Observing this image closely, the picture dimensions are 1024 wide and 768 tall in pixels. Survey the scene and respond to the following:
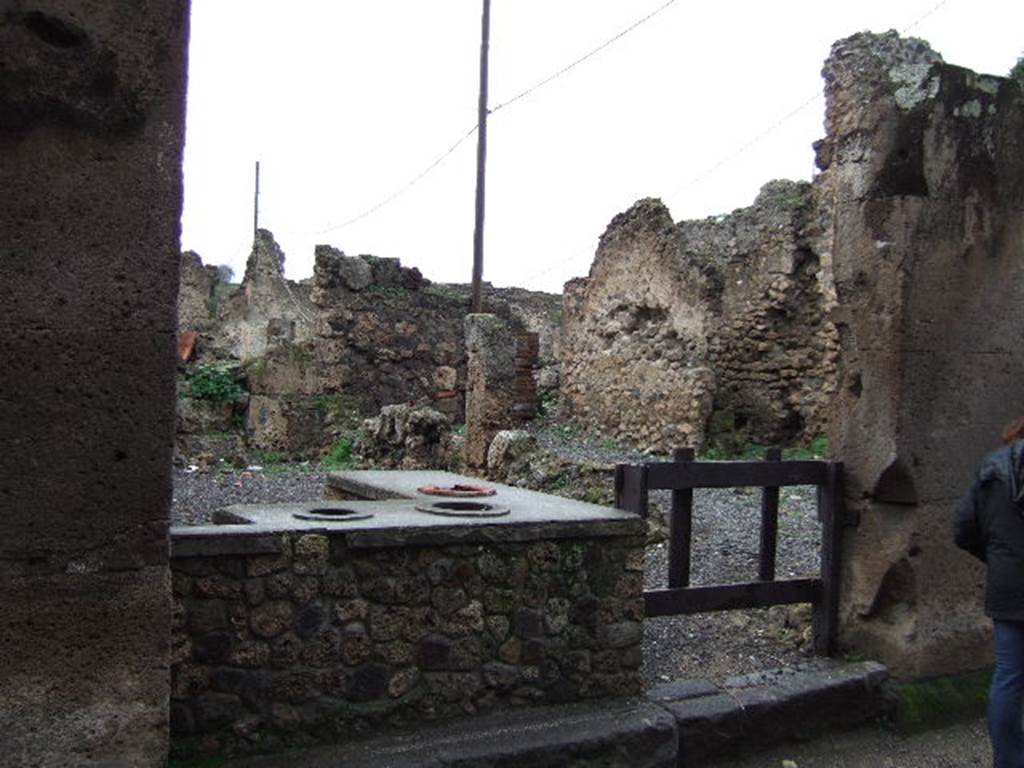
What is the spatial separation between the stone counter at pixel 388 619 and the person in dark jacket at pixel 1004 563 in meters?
1.33

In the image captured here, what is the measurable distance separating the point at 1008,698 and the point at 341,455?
936 cm

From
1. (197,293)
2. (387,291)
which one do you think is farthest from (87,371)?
(197,293)

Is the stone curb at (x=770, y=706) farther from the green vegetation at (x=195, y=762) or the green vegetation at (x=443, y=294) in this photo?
the green vegetation at (x=443, y=294)

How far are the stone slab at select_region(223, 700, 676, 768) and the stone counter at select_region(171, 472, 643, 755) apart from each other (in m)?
0.08

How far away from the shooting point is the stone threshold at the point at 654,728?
135 inches

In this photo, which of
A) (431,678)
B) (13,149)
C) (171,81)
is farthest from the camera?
(431,678)

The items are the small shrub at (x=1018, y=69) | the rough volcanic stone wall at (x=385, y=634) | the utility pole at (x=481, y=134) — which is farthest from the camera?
the utility pole at (x=481, y=134)

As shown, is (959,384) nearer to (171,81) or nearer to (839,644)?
(839,644)

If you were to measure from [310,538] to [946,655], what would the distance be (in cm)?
316

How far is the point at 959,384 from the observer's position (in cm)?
467

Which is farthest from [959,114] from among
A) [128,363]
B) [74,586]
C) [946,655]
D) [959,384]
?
[74,586]

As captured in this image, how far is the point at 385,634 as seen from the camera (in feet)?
11.8

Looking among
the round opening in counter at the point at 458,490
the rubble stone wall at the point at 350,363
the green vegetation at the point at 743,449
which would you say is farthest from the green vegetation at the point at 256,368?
the round opening in counter at the point at 458,490

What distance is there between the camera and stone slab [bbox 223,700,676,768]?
3350mm
